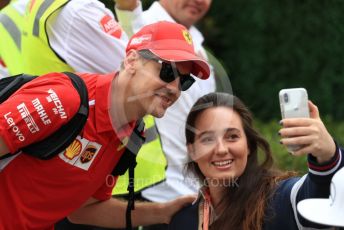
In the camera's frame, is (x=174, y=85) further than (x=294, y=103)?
Yes

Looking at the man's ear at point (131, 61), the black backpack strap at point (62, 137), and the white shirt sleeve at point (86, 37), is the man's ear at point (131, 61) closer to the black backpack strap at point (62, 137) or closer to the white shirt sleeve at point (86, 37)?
the black backpack strap at point (62, 137)

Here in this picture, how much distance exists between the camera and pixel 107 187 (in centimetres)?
360

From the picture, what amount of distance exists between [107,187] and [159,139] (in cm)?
64

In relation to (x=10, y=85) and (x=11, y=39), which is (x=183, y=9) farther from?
(x=10, y=85)

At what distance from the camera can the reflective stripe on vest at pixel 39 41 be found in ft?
12.2

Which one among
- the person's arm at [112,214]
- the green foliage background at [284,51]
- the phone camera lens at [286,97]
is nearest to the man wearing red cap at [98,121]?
the person's arm at [112,214]

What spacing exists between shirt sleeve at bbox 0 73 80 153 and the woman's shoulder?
777 millimetres

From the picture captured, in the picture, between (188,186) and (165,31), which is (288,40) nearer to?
(188,186)

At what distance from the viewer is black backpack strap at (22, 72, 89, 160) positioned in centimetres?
299

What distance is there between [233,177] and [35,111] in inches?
37.1

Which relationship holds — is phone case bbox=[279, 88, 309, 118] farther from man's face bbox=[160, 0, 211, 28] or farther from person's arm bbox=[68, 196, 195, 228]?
man's face bbox=[160, 0, 211, 28]

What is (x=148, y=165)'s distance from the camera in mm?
4113

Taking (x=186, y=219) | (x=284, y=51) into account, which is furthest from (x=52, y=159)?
(x=284, y=51)

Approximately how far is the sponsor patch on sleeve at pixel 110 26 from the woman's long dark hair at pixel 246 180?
23.4 inches
